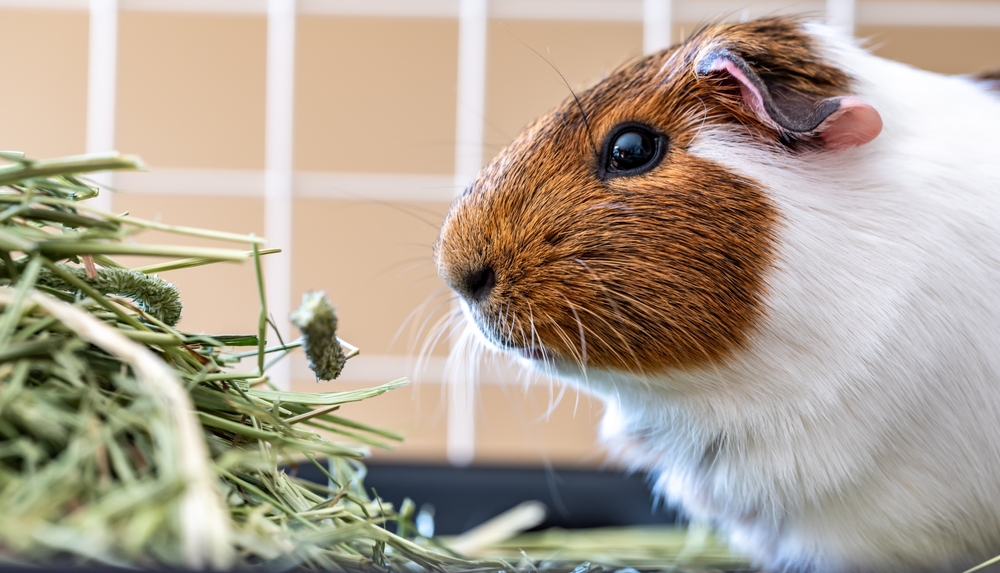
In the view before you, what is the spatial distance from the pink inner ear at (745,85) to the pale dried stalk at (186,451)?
534mm

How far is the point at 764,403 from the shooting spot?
2.39 feet

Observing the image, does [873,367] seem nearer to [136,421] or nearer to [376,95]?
[136,421]

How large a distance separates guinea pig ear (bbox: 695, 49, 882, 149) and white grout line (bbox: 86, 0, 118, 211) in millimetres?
1388

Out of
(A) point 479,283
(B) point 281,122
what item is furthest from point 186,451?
(B) point 281,122

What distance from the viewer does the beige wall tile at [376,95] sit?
2.02 metres

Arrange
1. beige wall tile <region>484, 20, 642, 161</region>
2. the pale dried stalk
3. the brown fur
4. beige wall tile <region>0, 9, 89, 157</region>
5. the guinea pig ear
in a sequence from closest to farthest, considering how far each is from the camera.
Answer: the pale dried stalk, the guinea pig ear, the brown fur, beige wall tile <region>484, 20, 642, 161</region>, beige wall tile <region>0, 9, 89, 157</region>

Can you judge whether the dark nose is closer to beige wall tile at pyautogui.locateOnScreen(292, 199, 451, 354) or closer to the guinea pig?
the guinea pig

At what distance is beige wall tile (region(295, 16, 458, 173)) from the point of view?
2020 mm

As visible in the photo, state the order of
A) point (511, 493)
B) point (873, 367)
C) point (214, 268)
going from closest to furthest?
point (873, 367)
point (511, 493)
point (214, 268)

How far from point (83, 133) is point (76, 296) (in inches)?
79.3

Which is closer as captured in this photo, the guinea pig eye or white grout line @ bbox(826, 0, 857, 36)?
the guinea pig eye

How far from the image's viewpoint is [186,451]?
40 cm

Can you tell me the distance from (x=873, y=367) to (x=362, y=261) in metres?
1.69

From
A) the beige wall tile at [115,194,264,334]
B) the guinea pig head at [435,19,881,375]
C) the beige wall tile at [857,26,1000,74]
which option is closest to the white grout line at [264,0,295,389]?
the beige wall tile at [115,194,264,334]
